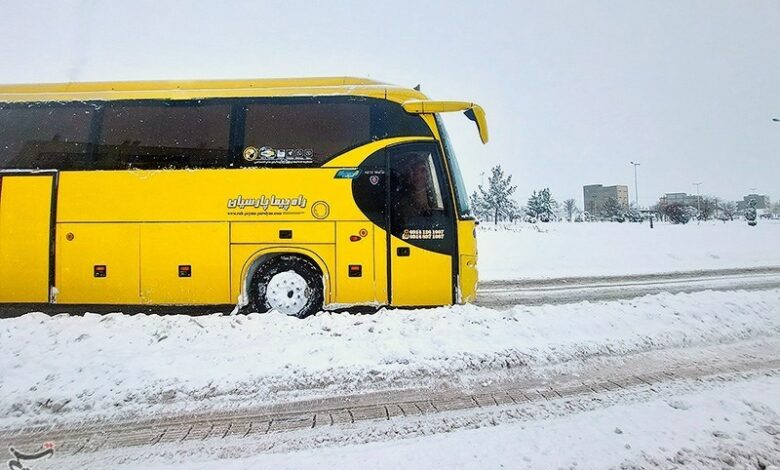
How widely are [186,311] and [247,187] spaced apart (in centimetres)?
252

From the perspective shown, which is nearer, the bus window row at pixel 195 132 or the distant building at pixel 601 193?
the bus window row at pixel 195 132

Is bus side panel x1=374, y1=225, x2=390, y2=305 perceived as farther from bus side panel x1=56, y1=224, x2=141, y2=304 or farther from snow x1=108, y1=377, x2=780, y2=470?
bus side panel x1=56, y1=224, x2=141, y2=304

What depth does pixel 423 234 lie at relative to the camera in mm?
6352

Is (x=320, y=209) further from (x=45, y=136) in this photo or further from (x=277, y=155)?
(x=45, y=136)

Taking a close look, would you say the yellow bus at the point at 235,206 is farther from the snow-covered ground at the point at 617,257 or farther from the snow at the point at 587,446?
the snow-covered ground at the point at 617,257

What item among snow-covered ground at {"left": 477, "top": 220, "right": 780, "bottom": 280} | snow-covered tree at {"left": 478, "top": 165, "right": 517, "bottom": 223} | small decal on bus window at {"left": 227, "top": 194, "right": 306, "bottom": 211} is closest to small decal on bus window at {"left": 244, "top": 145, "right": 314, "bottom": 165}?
small decal on bus window at {"left": 227, "top": 194, "right": 306, "bottom": 211}

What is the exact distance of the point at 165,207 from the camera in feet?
20.6

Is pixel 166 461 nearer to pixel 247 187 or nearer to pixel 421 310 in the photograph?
pixel 421 310

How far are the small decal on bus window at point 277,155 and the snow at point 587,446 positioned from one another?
438 cm

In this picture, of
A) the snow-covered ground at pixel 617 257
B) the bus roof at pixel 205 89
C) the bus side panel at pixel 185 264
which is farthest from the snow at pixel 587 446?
the snow-covered ground at pixel 617 257

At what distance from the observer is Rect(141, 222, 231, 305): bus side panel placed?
6246mm

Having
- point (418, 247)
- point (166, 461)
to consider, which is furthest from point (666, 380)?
point (166, 461)

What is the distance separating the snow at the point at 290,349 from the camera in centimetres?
372

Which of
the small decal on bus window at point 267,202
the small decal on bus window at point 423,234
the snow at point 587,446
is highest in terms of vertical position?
the small decal on bus window at point 267,202
